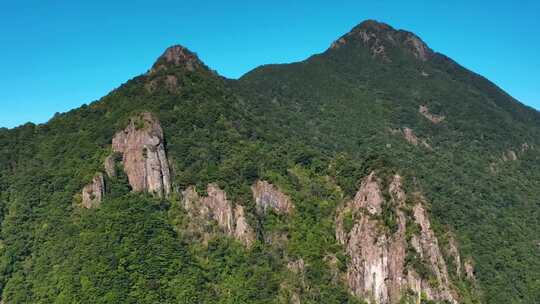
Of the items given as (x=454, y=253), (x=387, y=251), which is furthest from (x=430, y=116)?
(x=387, y=251)

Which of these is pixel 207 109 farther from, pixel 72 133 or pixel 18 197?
pixel 18 197

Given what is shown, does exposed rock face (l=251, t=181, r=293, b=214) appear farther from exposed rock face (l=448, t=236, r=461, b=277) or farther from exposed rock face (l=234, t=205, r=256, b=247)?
exposed rock face (l=448, t=236, r=461, b=277)

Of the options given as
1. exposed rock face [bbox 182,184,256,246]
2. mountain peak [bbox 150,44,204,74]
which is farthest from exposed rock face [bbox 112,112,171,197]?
mountain peak [bbox 150,44,204,74]

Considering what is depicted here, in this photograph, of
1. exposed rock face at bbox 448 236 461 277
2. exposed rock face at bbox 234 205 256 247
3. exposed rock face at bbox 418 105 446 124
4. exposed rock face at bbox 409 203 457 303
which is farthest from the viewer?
exposed rock face at bbox 418 105 446 124

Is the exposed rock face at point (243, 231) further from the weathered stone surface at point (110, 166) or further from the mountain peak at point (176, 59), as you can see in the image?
the mountain peak at point (176, 59)

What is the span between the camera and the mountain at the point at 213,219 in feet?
320

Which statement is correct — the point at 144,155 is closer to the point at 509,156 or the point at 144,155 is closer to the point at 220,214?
the point at 220,214

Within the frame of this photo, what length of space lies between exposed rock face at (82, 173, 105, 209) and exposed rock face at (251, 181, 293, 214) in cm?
2800

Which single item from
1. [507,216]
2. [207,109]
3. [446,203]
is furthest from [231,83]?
[507,216]

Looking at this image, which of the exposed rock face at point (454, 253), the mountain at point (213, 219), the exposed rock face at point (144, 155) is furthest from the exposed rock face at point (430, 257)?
the exposed rock face at point (144, 155)

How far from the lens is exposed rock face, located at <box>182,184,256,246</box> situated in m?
107

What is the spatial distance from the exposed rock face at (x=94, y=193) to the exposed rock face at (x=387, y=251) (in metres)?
44.6

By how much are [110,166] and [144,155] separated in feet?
22.1

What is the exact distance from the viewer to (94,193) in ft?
346
